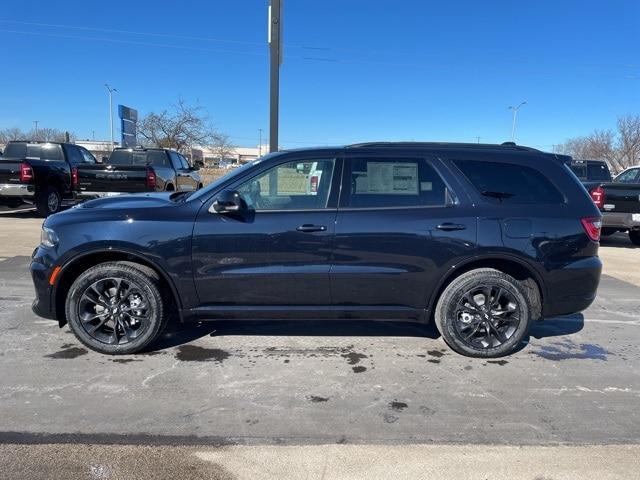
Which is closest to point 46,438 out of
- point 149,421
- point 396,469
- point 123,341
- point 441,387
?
point 149,421

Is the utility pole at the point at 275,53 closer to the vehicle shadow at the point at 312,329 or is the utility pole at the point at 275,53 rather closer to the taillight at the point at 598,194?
the vehicle shadow at the point at 312,329

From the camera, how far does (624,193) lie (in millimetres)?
10477

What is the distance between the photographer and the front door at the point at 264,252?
4160 millimetres

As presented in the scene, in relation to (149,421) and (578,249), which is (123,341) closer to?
(149,421)

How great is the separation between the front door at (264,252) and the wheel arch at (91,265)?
283 millimetres

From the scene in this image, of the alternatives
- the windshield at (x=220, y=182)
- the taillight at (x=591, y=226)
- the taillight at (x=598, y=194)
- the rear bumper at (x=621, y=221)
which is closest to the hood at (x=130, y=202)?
the windshield at (x=220, y=182)

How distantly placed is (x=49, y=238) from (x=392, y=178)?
2.90 metres

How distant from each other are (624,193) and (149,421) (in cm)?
1047

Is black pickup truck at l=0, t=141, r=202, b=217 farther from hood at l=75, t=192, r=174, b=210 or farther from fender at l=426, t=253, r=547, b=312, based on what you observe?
fender at l=426, t=253, r=547, b=312

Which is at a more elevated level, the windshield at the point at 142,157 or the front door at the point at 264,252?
the windshield at the point at 142,157

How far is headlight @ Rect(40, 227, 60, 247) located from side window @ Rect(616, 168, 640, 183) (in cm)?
1170

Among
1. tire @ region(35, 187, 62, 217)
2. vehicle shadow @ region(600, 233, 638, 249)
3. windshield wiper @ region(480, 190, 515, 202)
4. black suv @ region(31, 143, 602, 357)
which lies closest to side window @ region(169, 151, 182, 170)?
tire @ region(35, 187, 62, 217)

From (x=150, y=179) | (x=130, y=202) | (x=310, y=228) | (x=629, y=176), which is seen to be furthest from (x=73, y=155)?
(x=629, y=176)

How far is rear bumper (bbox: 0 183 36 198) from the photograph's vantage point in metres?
12.1
